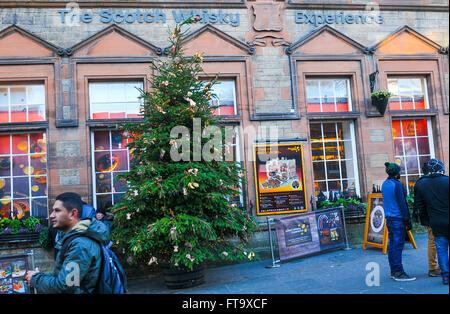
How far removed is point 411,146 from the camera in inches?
384

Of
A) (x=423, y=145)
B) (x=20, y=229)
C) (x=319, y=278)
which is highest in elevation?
(x=423, y=145)

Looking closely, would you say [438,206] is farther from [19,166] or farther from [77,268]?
[19,166]

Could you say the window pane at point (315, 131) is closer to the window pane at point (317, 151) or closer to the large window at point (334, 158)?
the large window at point (334, 158)

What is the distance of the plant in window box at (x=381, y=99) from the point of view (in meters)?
8.98

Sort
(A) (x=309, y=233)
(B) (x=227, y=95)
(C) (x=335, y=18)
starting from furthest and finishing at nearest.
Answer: (C) (x=335, y=18)
(B) (x=227, y=95)
(A) (x=309, y=233)

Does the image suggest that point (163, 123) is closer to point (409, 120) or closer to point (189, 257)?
point (189, 257)

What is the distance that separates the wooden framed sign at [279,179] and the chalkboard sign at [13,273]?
4.70 m

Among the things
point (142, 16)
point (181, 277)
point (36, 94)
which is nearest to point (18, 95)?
point (36, 94)

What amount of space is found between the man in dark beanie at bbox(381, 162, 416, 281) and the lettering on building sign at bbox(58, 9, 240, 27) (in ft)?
17.7

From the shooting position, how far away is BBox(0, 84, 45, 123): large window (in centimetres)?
839

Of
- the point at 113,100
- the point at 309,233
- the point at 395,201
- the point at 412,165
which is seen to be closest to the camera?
the point at 395,201

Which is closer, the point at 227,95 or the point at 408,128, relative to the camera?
the point at 227,95

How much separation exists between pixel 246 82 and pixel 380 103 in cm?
320

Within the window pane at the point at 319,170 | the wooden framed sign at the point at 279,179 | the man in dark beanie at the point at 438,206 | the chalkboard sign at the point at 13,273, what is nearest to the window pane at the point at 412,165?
the window pane at the point at 319,170
